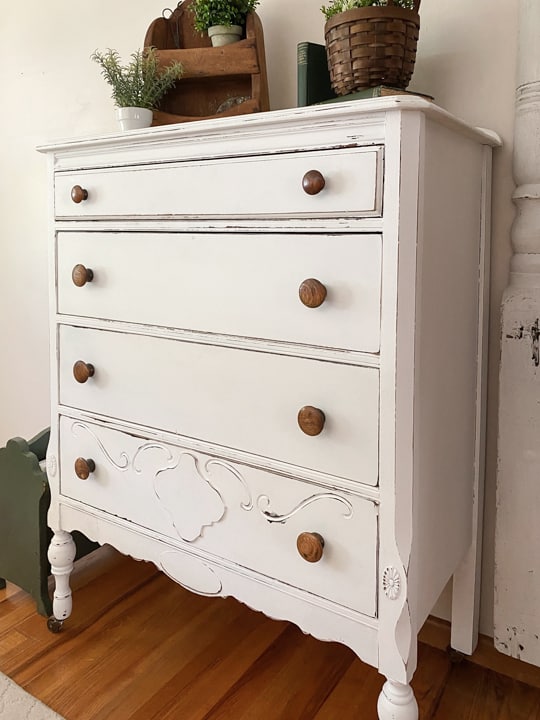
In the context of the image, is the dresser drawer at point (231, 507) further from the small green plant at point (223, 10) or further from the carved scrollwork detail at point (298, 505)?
the small green plant at point (223, 10)

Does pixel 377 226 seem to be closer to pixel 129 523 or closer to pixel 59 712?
pixel 129 523

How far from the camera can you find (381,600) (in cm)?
110

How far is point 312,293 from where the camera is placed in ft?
3.52

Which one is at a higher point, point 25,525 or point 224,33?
point 224,33

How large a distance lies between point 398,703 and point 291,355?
62 cm

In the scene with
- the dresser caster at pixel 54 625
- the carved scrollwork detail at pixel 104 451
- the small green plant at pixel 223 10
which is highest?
the small green plant at pixel 223 10

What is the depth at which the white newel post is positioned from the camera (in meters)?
1.26

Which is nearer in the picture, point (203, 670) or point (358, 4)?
point (358, 4)

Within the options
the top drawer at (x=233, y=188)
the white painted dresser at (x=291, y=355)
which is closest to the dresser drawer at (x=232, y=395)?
the white painted dresser at (x=291, y=355)

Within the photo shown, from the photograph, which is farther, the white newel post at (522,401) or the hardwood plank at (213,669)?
the hardwood plank at (213,669)

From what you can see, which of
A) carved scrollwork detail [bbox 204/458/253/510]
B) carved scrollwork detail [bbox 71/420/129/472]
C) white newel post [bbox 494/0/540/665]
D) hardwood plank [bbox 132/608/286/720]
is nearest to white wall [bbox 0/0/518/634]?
white newel post [bbox 494/0/540/665]

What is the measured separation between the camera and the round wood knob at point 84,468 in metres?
1.49

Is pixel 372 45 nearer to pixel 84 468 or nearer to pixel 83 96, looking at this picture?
pixel 84 468

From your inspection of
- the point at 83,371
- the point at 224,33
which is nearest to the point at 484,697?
→ the point at 83,371
